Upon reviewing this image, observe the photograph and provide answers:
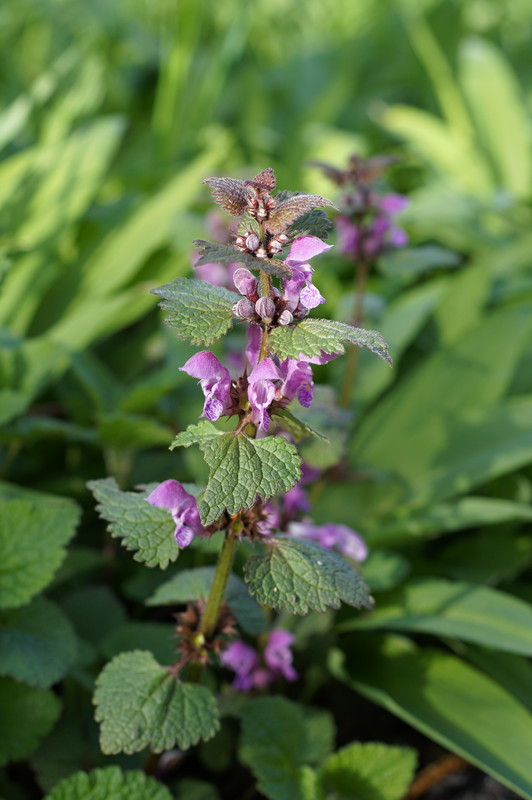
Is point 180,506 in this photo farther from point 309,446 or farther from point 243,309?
point 309,446

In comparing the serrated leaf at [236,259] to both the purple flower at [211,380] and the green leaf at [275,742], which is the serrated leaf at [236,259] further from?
the green leaf at [275,742]

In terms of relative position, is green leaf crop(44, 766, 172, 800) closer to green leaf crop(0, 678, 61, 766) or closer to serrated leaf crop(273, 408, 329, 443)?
green leaf crop(0, 678, 61, 766)

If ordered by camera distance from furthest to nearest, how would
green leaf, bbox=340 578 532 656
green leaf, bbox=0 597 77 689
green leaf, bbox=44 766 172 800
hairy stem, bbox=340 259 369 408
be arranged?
hairy stem, bbox=340 259 369 408 → green leaf, bbox=340 578 532 656 → green leaf, bbox=0 597 77 689 → green leaf, bbox=44 766 172 800

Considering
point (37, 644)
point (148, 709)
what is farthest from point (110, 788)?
point (37, 644)

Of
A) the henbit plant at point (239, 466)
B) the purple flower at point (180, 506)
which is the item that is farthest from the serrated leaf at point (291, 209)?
the purple flower at point (180, 506)

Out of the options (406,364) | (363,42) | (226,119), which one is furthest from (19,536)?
(363,42)

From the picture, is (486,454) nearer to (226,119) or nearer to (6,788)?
(6,788)

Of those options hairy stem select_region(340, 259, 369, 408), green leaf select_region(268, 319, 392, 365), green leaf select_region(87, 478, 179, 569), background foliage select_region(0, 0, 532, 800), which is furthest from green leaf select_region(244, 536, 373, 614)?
hairy stem select_region(340, 259, 369, 408)
